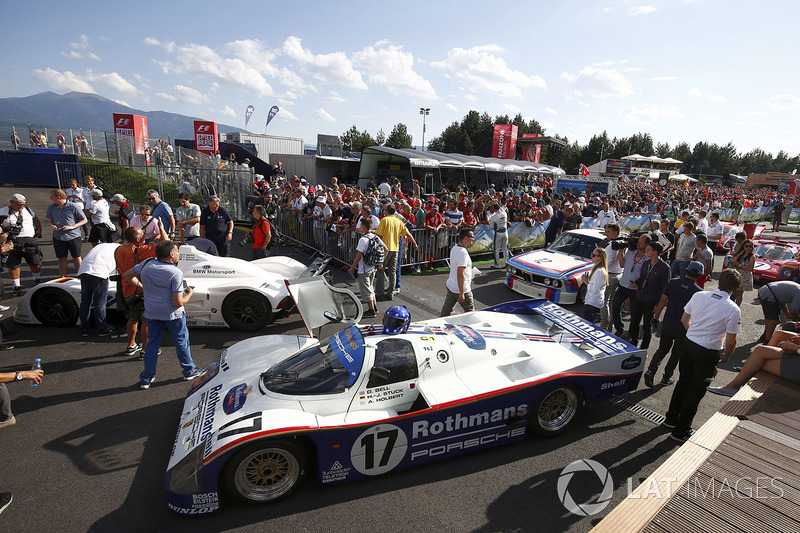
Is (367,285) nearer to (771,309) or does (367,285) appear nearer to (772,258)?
(771,309)

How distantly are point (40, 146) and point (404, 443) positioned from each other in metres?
32.3

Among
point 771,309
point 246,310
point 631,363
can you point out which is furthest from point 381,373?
point 771,309

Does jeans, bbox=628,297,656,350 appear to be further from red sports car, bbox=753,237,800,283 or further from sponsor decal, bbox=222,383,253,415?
red sports car, bbox=753,237,800,283

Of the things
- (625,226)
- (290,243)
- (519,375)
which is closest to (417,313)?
(519,375)

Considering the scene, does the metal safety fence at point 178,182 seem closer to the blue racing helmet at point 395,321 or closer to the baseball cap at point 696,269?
the blue racing helmet at point 395,321

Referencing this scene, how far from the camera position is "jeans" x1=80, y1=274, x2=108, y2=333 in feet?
19.3

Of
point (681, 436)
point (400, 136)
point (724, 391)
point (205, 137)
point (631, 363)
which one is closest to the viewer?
point (724, 391)

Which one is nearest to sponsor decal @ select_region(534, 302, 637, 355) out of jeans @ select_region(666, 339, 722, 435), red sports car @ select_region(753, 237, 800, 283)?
jeans @ select_region(666, 339, 722, 435)

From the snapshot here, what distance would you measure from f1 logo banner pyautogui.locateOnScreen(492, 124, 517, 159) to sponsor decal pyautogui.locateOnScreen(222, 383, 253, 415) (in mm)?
37016

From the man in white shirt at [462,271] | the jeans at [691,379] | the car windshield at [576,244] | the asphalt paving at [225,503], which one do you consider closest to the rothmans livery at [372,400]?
the asphalt paving at [225,503]

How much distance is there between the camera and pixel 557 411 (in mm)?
4375

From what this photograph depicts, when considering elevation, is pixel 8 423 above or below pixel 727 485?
below

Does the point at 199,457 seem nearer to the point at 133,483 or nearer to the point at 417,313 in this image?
the point at 133,483

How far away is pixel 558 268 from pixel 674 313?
3.39 m
